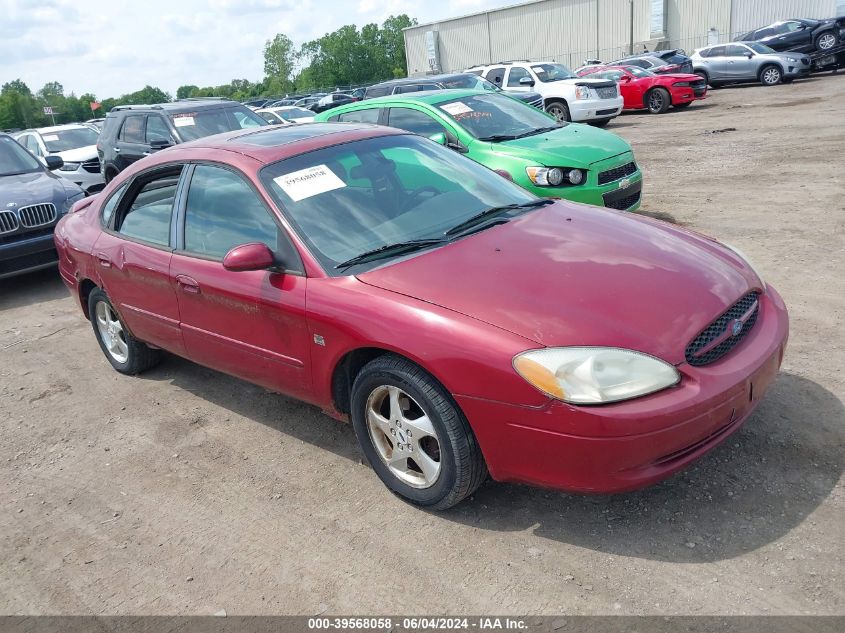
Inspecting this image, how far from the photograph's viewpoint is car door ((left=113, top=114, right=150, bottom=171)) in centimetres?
1096

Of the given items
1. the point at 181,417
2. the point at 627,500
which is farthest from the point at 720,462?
the point at 181,417

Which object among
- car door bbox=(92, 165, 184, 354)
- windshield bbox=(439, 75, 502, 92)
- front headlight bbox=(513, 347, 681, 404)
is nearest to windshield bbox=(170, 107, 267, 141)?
windshield bbox=(439, 75, 502, 92)

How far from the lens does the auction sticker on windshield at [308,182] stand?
3.75 metres

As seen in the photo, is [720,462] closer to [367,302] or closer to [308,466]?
[367,302]

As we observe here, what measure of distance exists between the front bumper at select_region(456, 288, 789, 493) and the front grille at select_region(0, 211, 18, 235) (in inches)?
260

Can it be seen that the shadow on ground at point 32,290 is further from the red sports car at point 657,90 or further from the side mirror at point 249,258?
the red sports car at point 657,90

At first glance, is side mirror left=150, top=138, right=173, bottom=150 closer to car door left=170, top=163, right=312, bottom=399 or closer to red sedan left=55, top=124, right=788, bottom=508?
red sedan left=55, top=124, right=788, bottom=508

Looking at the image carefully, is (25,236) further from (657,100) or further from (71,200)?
(657,100)

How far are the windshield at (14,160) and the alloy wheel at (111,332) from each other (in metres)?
4.40

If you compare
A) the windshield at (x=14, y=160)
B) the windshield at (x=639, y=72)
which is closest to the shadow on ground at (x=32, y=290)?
the windshield at (x=14, y=160)

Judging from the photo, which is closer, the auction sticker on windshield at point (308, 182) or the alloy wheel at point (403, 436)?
the alloy wheel at point (403, 436)

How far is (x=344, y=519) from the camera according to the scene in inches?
133

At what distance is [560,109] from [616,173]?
38.3 ft

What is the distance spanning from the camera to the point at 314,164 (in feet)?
12.9
